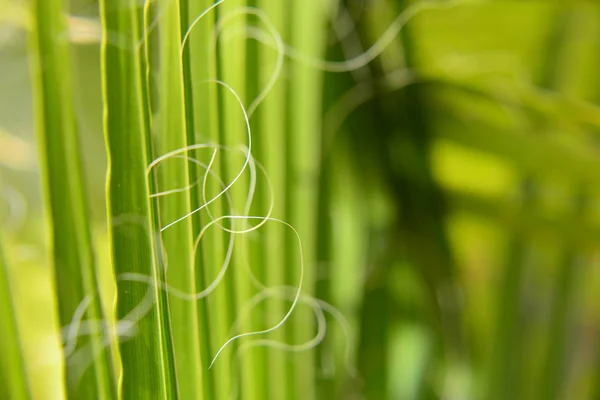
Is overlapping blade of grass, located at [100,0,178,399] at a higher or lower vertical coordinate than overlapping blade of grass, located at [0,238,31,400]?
higher

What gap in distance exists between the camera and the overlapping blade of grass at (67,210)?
0.69 feet

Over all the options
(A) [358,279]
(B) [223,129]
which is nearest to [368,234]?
(A) [358,279]

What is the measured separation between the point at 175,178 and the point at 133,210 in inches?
0.8

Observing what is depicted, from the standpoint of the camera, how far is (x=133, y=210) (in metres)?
0.20

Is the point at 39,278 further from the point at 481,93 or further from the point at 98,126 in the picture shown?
the point at 481,93

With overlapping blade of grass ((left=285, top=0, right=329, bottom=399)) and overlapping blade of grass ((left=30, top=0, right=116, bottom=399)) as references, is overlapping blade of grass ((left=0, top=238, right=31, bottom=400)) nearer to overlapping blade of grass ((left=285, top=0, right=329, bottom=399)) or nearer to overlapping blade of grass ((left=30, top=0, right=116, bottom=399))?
overlapping blade of grass ((left=30, top=0, right=116, bottom=399))

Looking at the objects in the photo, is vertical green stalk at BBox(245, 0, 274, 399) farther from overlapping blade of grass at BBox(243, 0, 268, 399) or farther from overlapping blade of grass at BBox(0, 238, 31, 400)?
overlapping blade of grass at BBox(0, 238, 31, 400)

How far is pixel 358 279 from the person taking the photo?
0.36 meters

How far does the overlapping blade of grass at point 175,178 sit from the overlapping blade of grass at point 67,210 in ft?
0.11

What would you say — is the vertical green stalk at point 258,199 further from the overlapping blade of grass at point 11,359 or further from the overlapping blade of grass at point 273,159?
the overlapping blade of grass at point 11,359

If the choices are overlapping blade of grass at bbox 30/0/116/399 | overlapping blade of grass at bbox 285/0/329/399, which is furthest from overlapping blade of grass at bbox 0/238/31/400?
overlapping blade of grass at bbox 285/0/329/399

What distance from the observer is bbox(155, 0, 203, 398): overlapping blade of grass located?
0.66ft

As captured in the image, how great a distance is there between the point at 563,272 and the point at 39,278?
0.37 m

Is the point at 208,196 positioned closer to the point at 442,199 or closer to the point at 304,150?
the point at 304,150
